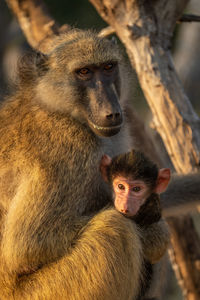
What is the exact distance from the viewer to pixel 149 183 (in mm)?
4438

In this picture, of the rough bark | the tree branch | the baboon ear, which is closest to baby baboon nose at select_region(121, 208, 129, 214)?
the baboon ear

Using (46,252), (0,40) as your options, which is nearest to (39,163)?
(46,252)

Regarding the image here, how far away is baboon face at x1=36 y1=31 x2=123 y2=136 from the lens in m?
4.15

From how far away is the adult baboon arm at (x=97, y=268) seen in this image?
407 cm

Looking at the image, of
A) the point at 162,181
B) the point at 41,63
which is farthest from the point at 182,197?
the point at 41,63

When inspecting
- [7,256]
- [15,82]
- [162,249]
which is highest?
[15,82]

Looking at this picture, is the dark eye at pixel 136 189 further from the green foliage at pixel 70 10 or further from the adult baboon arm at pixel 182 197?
the green foliage at pixel 70 10

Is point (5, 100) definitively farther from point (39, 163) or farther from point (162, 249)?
point (162, 249)

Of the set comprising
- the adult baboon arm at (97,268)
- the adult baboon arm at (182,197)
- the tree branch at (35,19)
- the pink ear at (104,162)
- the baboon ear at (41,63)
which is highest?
the baboon ear at (41,63)

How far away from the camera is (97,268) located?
4.07 meters

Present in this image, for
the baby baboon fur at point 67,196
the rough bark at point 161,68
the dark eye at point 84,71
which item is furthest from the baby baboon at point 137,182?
the rough bark at point 161,68

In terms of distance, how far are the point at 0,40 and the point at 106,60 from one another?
9674mm

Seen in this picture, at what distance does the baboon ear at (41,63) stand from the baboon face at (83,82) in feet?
0.12

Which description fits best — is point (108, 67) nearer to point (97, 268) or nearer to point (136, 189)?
point (136, 189)
